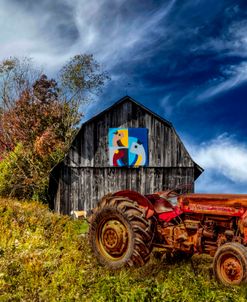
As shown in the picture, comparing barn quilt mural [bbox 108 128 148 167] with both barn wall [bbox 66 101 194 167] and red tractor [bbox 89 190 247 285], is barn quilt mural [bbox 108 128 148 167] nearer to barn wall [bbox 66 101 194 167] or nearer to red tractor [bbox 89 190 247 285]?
barn wall [bbox 66 101 194 167]

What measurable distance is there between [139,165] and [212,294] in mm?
13130

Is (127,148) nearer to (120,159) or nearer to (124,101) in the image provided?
(120,159)

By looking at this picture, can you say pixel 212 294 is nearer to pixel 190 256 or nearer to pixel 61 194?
pixel 190 256

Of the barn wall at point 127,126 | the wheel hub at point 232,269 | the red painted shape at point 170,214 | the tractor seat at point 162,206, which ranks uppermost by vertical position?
the barn wall at point 127,126

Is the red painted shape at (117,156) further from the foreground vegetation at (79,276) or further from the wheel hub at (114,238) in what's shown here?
the wheel hub at (114,238)

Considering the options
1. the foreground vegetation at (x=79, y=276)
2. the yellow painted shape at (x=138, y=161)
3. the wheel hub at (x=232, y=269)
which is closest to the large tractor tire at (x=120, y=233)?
the foreground vegetation at (x=79, y=276)

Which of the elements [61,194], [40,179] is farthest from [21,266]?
[40,179]

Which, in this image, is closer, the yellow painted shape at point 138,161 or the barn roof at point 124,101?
the yellow painted shape at point 138,161

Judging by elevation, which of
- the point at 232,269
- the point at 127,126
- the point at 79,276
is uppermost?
the point at 127,126

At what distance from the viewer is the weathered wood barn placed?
18.9m

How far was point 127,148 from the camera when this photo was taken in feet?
61.8

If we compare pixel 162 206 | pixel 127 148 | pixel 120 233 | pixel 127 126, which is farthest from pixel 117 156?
pixel 120 233

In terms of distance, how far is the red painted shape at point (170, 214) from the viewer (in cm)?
802

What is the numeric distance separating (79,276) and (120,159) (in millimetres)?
11777
